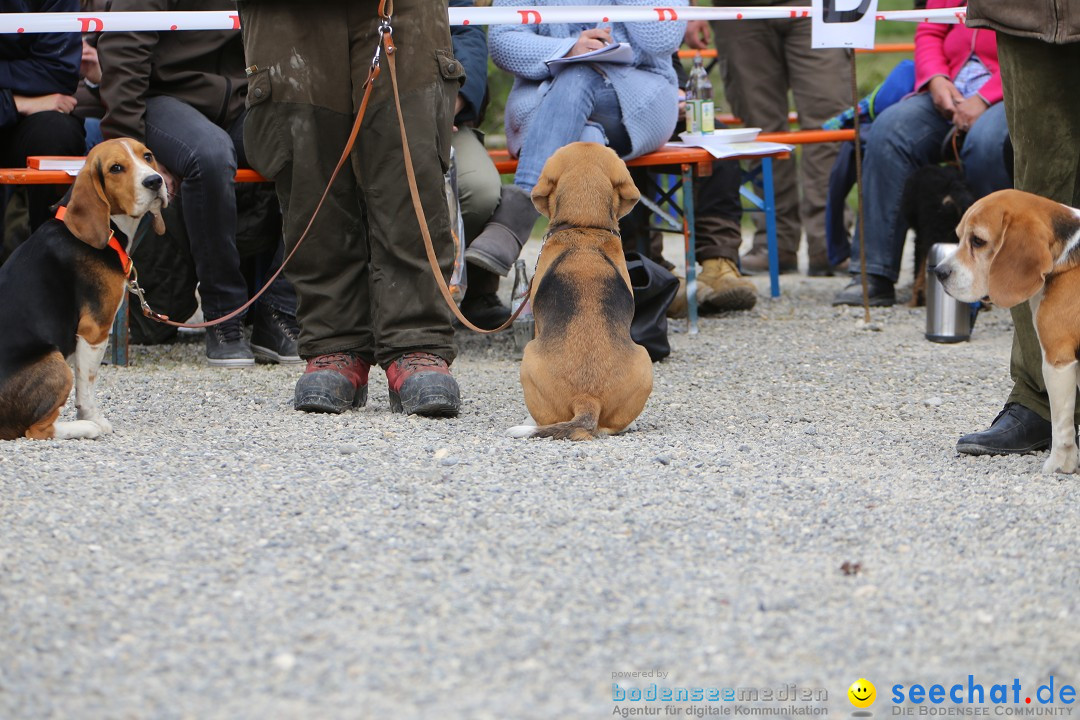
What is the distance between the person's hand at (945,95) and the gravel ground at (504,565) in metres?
3.14

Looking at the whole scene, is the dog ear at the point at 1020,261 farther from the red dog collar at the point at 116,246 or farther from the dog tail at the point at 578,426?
the red dog collar at the point at 116,246

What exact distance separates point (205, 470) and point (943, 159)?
5.38 meters

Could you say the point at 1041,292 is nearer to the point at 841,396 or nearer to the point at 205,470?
the point at 841,396

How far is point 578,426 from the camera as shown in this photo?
4.10 m

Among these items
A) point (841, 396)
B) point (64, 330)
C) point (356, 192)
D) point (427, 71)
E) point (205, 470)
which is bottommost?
point (841, 396)

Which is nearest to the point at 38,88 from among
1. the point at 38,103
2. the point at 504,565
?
the point at 38,103

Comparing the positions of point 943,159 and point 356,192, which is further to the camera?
point 943,159

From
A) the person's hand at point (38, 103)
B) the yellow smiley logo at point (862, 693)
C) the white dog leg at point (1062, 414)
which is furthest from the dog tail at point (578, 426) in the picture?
the person's hand at point (38, 103)

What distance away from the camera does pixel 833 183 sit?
8.52m

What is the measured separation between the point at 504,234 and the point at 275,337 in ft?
4.24

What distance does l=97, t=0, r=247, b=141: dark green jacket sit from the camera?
595cm

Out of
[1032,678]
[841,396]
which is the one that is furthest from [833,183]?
[1032,678]

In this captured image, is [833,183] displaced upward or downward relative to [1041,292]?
downward

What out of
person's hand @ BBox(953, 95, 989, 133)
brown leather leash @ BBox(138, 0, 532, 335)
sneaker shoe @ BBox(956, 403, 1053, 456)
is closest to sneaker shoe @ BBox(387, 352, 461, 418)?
brown leather leash @ BBox(138, 0, 532, 335)
